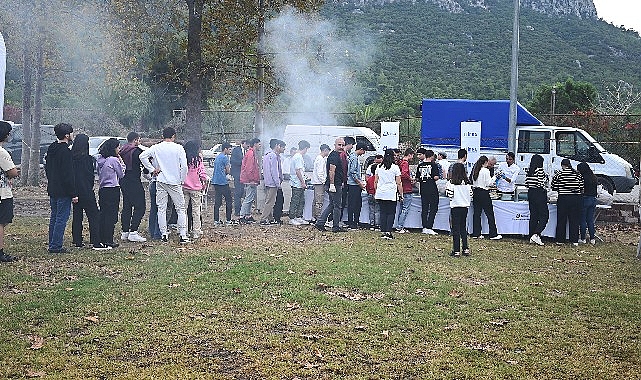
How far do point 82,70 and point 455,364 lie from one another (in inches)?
783

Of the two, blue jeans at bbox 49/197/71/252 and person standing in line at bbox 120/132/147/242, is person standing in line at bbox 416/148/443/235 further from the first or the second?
blue jeans at bbox 49/197/71/252

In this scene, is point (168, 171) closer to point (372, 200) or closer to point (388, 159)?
point (388, 159)

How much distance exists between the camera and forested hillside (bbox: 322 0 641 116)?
139 feet

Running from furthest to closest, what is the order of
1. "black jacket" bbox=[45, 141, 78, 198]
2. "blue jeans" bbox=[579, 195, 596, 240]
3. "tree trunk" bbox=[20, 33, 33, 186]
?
"tree trunk" bbox=[20, 33, 33, 186]
"blue jeans" bbox=[579, 195, 596, 240]
"black jacket" bbox=[45, 141, 78, 198]

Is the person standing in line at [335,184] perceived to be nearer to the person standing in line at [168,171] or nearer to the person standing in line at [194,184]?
the person standing in line at [194,184]

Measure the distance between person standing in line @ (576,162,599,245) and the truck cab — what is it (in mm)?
6887

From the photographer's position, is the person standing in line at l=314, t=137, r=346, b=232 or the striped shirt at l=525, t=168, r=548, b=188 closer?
the striped shirt at l=525, t=168, r=548, b=188

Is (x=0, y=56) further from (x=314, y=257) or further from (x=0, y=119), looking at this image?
(x=314, y=257)

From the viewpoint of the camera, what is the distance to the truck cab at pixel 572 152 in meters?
20.8

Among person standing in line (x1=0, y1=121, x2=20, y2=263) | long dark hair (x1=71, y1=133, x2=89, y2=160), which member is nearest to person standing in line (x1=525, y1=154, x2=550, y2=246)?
long dark hair (x1=71, y1=133, x2=89, y2=160)

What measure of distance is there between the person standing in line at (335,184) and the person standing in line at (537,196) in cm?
365

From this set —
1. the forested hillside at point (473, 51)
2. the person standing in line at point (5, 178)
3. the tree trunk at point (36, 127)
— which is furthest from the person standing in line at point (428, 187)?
the forested hillside at point (473, 51)

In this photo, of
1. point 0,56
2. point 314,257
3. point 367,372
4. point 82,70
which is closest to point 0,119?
point 0,56

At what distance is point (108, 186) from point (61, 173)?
92 cm
